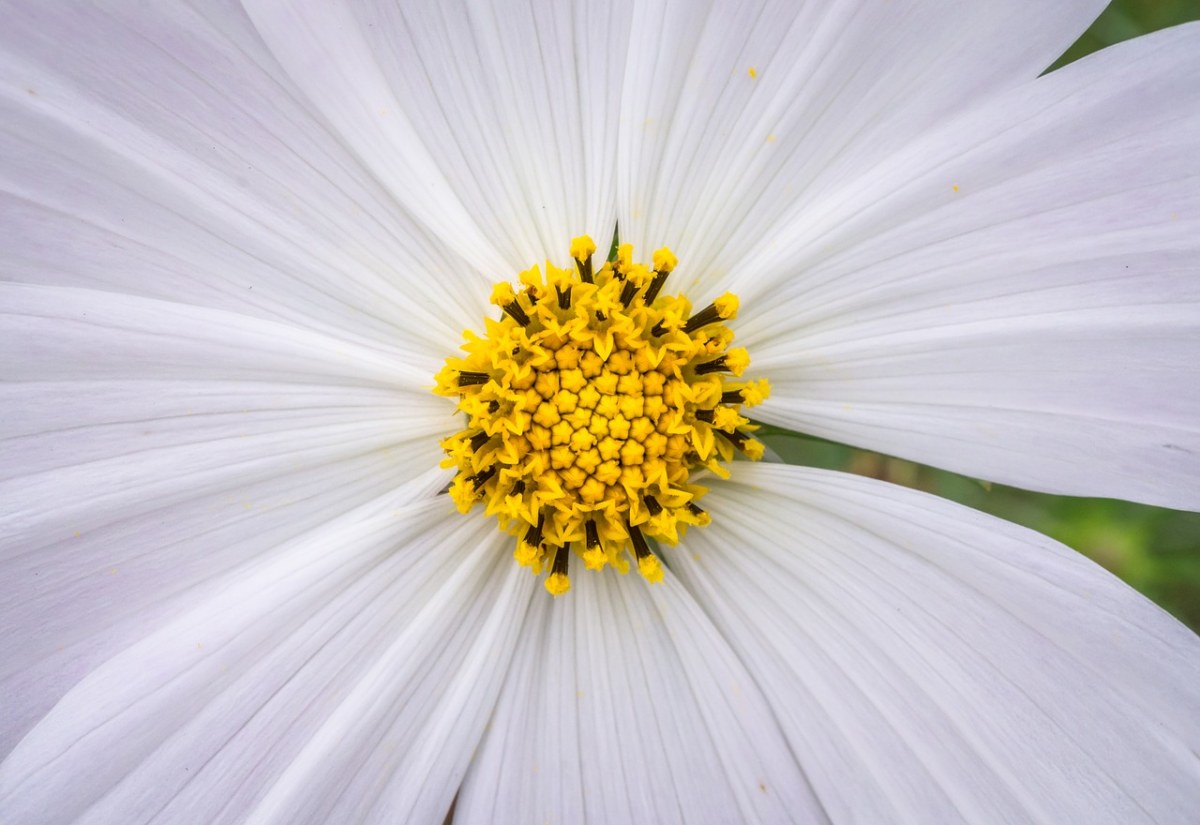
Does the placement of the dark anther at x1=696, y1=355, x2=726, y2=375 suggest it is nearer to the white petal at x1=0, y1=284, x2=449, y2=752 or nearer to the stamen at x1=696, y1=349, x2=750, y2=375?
the stamen at x1=696, y1=349, x2=750, y2=375

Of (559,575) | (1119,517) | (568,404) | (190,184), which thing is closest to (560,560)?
(559,575)

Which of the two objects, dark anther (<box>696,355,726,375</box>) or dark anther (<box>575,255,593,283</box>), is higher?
dark anther (<box>575,255,593,283</box>)

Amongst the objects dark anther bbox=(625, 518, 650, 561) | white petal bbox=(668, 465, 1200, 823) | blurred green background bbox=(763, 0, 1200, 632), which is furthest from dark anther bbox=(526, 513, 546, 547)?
blurred green background bbox=(763, 0, 1200, 632)

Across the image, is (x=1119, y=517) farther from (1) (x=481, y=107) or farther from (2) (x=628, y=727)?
(1) (x=481, y=107)

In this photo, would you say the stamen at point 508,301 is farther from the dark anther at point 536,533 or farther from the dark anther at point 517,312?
the dark anther at point 536,533

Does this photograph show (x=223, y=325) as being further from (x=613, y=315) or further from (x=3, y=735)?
(x=3, y=735)
